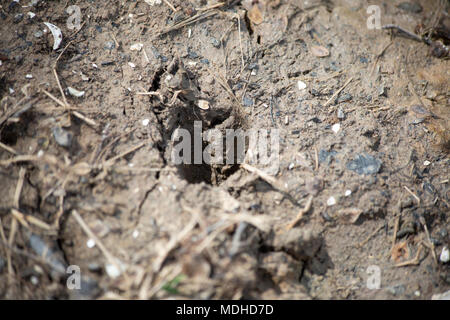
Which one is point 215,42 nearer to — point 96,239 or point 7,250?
point 96,239

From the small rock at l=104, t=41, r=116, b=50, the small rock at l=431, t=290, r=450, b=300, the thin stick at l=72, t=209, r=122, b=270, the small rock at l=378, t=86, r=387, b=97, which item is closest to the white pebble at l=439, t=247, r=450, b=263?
the small rock at l=431, t=290, r=450, b=300

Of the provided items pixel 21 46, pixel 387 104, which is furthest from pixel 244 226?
pixel 21 46

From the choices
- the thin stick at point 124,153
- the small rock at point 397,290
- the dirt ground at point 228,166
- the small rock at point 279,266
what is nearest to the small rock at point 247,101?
the dirt ground at point 228,166

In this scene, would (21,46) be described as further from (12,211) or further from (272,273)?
(272,273)

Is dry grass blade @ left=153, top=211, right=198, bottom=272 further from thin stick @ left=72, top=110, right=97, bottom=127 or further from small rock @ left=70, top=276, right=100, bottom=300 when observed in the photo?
thin stick @ left=72, top=110, right=97, bottom=127

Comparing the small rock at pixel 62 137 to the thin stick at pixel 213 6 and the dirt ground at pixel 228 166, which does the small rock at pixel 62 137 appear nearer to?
the dirt ground at pixel 228 166

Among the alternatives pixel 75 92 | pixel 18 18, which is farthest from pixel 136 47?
pixel 18 18

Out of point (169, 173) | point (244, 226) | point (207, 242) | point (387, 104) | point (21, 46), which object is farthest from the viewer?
point (387, 104)
